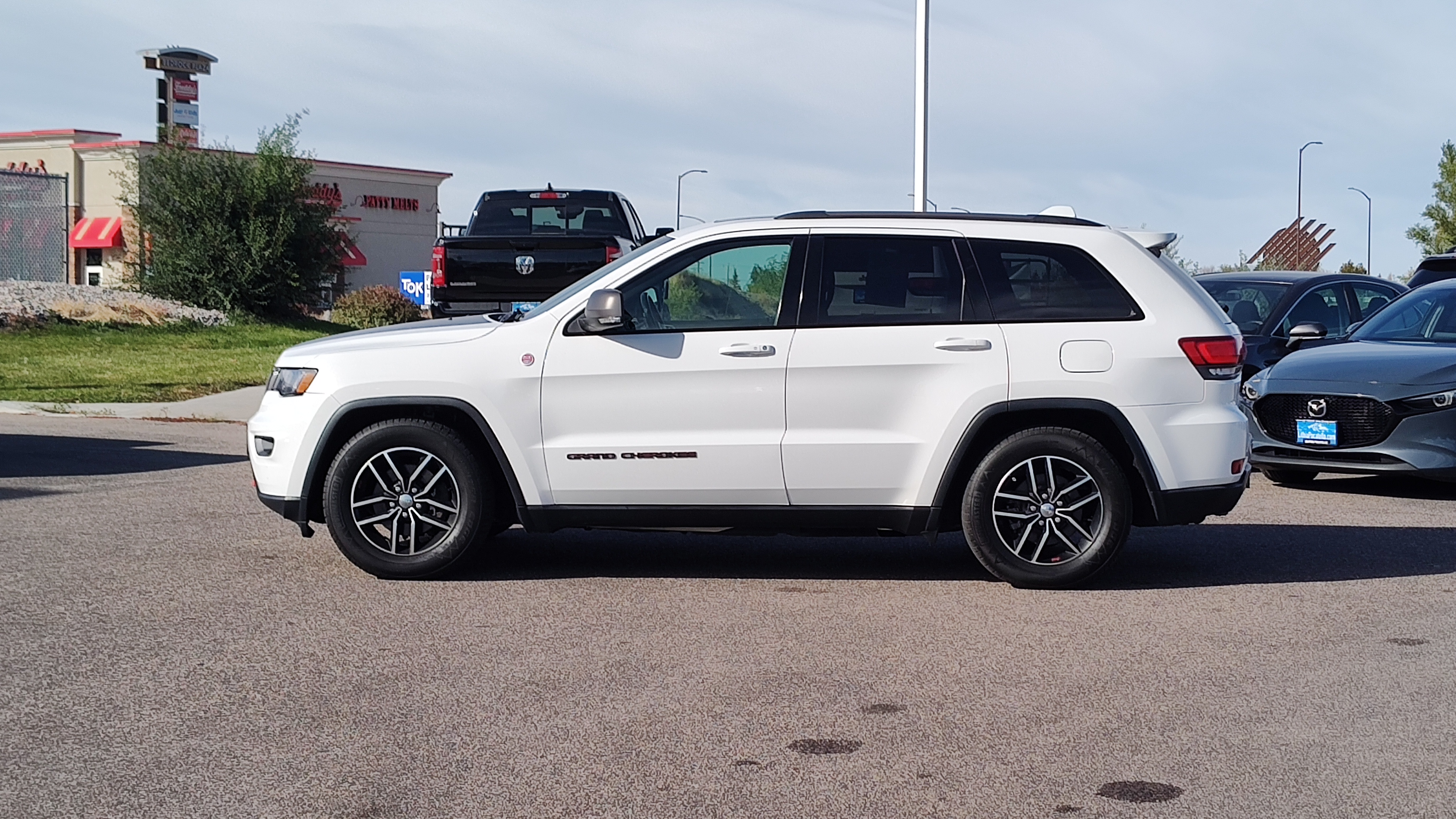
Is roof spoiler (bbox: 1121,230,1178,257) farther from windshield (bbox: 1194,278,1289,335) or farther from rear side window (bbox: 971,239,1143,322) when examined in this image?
windshield (bbox: 1194,278,1289,335)

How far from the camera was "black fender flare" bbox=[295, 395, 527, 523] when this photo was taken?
7.42 meters

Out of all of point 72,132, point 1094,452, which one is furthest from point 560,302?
point 72,132

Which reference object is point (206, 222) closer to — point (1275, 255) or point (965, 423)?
point (965, 423)

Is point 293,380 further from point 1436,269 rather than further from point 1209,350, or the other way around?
point 1436,269

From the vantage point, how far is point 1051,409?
7402 mm

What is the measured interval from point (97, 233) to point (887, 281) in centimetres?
5696

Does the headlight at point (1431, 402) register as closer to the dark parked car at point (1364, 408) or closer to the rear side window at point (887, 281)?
the dark parked car at point (1364, 408)

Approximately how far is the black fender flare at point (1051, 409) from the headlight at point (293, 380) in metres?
3.19

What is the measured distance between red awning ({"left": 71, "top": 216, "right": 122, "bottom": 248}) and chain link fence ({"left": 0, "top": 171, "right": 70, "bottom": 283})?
24580mm

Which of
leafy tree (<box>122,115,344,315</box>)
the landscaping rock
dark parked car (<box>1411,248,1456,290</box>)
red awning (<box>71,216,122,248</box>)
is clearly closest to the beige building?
red awning (<box>71,216,122,248</box>)

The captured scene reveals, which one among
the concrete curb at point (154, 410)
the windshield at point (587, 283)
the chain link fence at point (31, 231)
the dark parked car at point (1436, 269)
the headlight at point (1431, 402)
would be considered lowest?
the concrete curb at point (154, 410)

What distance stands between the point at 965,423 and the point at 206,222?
26.8 m

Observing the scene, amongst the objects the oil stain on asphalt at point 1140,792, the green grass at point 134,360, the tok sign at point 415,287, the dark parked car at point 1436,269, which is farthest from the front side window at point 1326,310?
the tok sign at point 415,287

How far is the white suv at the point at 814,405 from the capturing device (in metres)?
7.34
